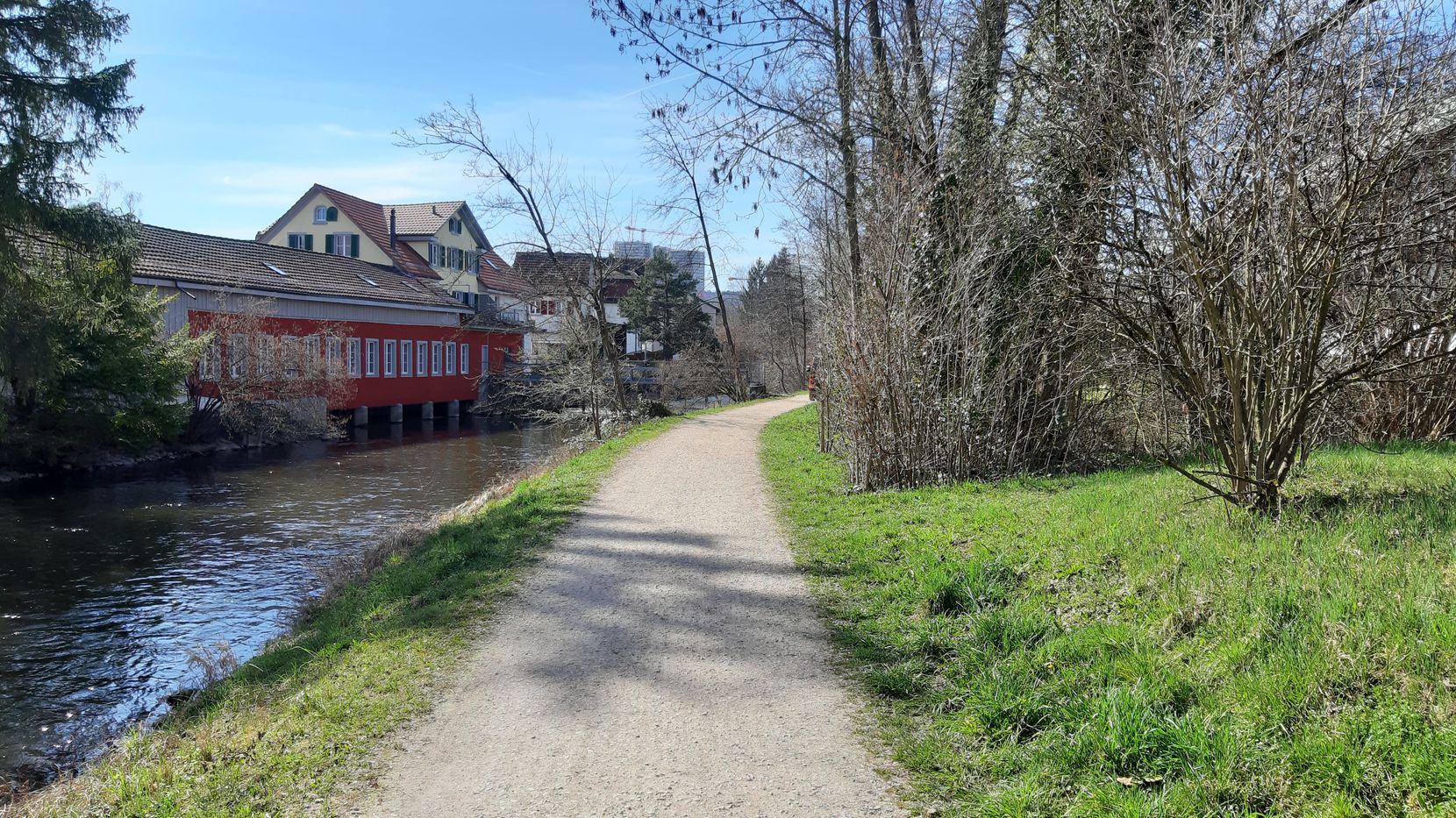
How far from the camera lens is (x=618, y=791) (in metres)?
4.00

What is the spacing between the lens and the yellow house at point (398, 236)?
164 ft

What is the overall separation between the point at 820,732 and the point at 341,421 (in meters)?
31.2

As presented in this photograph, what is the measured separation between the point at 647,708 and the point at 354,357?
33.9 meters

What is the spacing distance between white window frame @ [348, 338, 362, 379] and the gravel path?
1169 inches

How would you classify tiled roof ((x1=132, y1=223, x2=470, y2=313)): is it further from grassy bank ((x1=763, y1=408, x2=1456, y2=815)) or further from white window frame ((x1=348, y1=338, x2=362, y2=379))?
grassy bank ((x1=763, y1=408, x2=1456, y2=815))

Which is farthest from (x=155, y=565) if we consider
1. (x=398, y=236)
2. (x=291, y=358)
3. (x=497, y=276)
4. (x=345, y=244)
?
(x=497, y=276)

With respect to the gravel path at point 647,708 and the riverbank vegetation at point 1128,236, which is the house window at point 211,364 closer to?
the riverbank vegetation at point 1128,236

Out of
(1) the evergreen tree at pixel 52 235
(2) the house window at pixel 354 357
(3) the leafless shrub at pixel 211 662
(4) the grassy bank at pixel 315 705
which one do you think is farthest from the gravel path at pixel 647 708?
(2) the house window at pixel 354 357

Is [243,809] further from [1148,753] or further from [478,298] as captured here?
[478,298]

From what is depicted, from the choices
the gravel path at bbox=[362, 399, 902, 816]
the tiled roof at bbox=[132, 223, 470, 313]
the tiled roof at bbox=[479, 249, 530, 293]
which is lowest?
the gravel path at bbox=[362, 399, 902, 816]

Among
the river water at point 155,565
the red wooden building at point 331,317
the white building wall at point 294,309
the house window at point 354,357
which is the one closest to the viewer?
the river water at point 155,565

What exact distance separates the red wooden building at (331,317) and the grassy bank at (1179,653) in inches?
962

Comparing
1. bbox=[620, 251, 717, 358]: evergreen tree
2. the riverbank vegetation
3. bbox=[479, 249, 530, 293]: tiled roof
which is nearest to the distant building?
bbox=[620, 251, 717, 358]: evergreen tree

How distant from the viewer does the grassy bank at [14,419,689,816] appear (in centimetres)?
439
